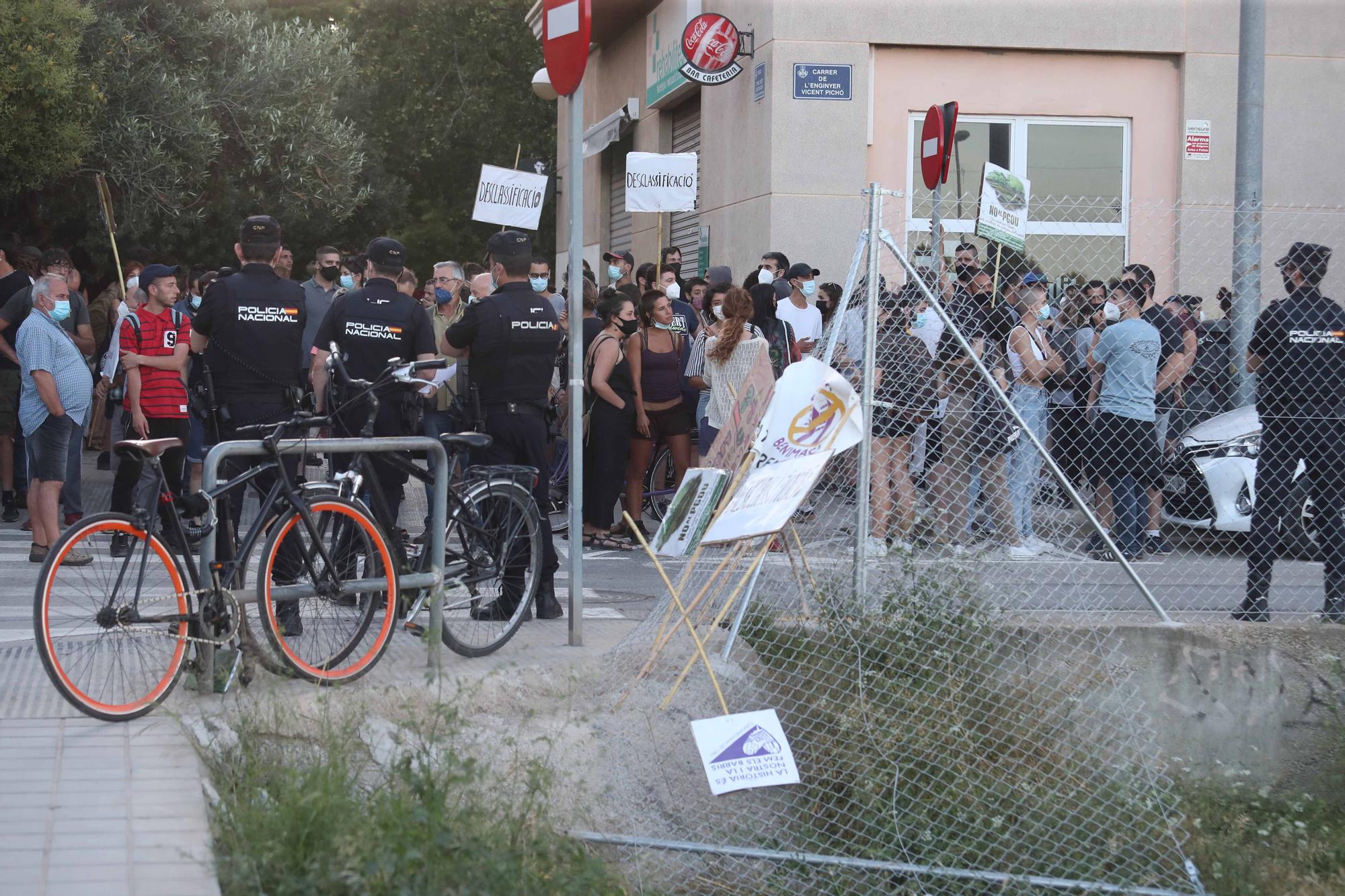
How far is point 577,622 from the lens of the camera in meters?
7.02

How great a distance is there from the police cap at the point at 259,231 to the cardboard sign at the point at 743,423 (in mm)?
2461

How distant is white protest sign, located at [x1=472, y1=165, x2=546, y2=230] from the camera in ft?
42.4

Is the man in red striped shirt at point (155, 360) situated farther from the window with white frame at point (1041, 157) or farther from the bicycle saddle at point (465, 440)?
the window with white frame at point (1041, 157)

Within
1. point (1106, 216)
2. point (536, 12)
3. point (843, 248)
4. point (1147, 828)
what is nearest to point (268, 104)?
point (536, 12)

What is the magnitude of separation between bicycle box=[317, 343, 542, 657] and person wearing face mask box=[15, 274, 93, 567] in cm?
328

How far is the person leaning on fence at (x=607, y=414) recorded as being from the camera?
10.9m

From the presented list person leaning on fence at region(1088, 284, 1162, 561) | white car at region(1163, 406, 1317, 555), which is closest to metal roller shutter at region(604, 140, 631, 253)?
white car at region(1163, 406, 1317, 555)

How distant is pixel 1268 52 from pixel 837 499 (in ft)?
40.3

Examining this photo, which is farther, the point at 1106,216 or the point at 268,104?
the point at 268,104

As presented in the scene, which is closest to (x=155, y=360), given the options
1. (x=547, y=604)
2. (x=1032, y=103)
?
(x=547, y=604)

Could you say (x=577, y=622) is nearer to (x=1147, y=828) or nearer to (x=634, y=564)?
(x=1147, y=828)

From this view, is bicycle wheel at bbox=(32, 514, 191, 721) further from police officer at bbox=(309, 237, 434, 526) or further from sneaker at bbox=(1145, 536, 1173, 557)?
sneaker at bbox=(1145, 536, 1173, 557)

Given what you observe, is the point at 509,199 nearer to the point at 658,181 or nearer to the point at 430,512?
the point at 658,181

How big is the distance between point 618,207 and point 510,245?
17.7 meters
